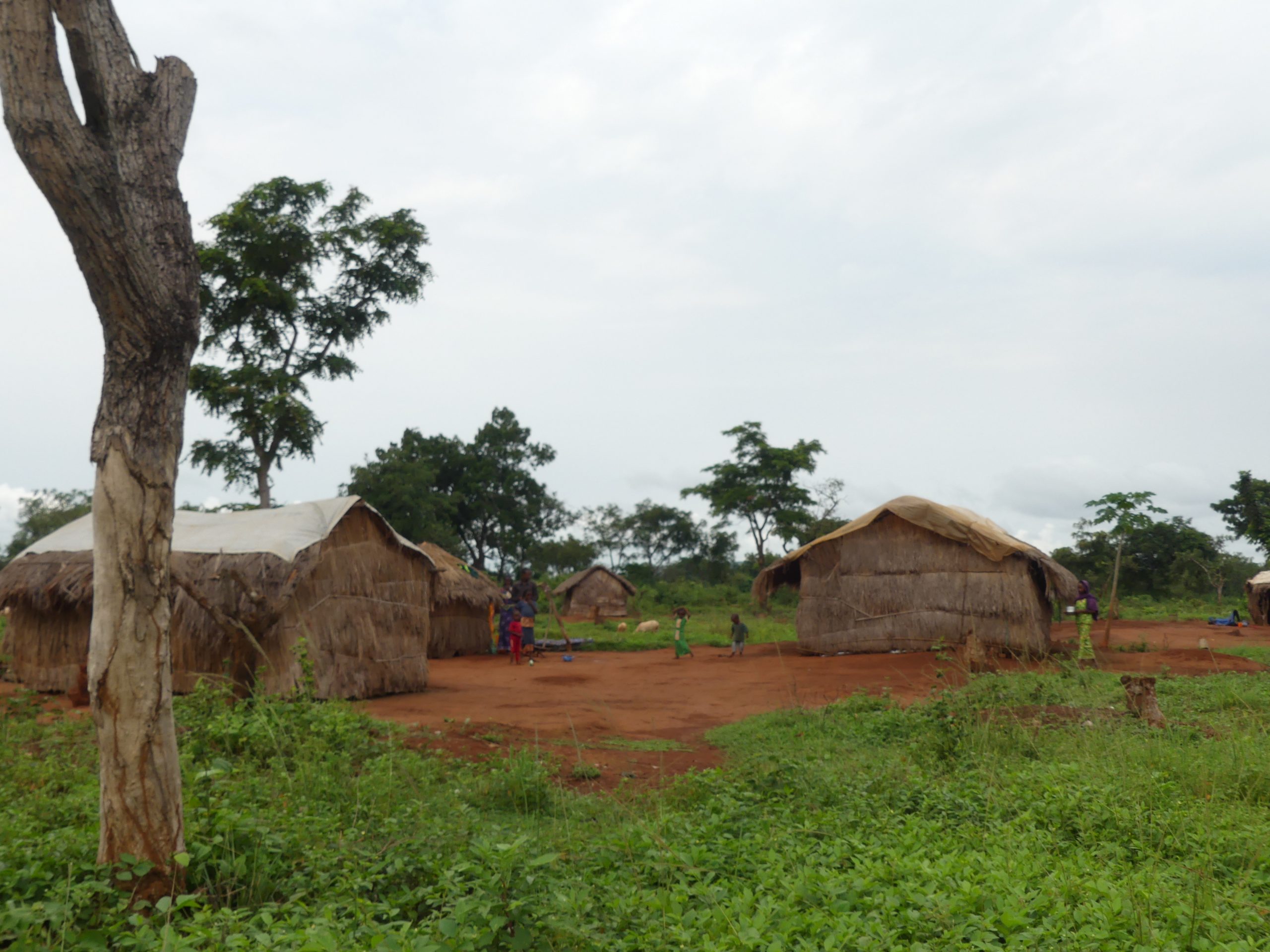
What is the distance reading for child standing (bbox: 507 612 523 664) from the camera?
55.1 ft

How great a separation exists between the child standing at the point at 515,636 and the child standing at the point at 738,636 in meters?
4.11

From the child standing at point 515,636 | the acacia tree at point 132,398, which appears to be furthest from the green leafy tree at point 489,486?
the acacia tree at point 132,398

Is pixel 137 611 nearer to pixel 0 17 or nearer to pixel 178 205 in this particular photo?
pixel 178 205

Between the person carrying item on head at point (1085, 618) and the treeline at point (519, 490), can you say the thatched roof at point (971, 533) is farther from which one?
the treeline at point (519, 490)

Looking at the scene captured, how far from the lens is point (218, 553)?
9.98m

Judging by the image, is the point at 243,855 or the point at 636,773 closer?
the point at 243,855

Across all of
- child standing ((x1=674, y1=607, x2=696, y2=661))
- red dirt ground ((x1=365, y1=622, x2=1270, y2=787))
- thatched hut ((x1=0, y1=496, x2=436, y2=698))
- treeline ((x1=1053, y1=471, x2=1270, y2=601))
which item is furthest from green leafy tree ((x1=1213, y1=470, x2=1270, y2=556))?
thatched hut ((x1=0, y1=496, x2=436, y2=698))

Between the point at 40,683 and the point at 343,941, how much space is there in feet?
34.9

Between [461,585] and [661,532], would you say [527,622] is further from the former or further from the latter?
[661,532]

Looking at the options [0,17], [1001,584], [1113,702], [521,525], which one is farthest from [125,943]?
[521,525]

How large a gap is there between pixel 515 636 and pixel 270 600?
7.77 meters

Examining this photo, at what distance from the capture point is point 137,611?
3.55m

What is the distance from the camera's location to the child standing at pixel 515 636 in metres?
16.8

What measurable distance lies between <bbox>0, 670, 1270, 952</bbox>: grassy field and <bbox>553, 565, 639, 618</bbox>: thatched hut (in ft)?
80.4
